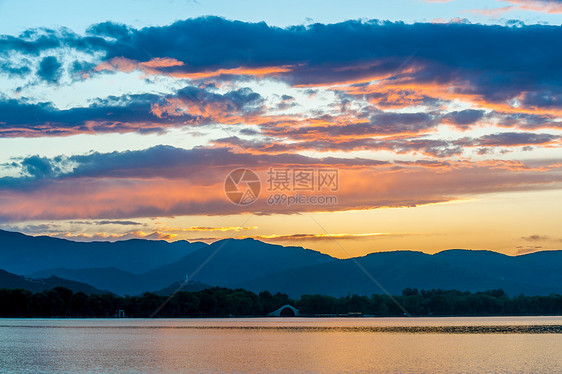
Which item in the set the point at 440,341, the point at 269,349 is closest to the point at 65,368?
the point at 269,349

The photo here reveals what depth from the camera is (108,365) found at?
81250 millimetres

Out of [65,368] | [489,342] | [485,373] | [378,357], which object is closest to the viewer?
[485,373]

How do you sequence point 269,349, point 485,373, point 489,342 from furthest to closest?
point 489,342 < point 269,349 < point 485,373

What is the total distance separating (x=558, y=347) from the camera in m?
110

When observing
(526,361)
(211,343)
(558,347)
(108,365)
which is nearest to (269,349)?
(211,343)

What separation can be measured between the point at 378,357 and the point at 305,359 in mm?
10576

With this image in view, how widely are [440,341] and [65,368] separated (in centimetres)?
7291

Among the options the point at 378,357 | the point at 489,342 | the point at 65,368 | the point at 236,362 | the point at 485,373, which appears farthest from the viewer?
the point at 489,342

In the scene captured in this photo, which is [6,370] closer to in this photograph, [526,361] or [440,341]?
[526,361]

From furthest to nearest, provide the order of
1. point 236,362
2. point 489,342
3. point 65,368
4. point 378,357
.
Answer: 1. point 489,342
2. point 378,357
3. point 236,362
4. point 65,368

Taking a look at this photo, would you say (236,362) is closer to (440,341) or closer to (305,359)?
(305,359)

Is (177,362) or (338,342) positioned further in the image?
(338,342)

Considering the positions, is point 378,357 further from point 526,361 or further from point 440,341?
point 440,341

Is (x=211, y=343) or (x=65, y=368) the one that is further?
(x=211, y=343)
